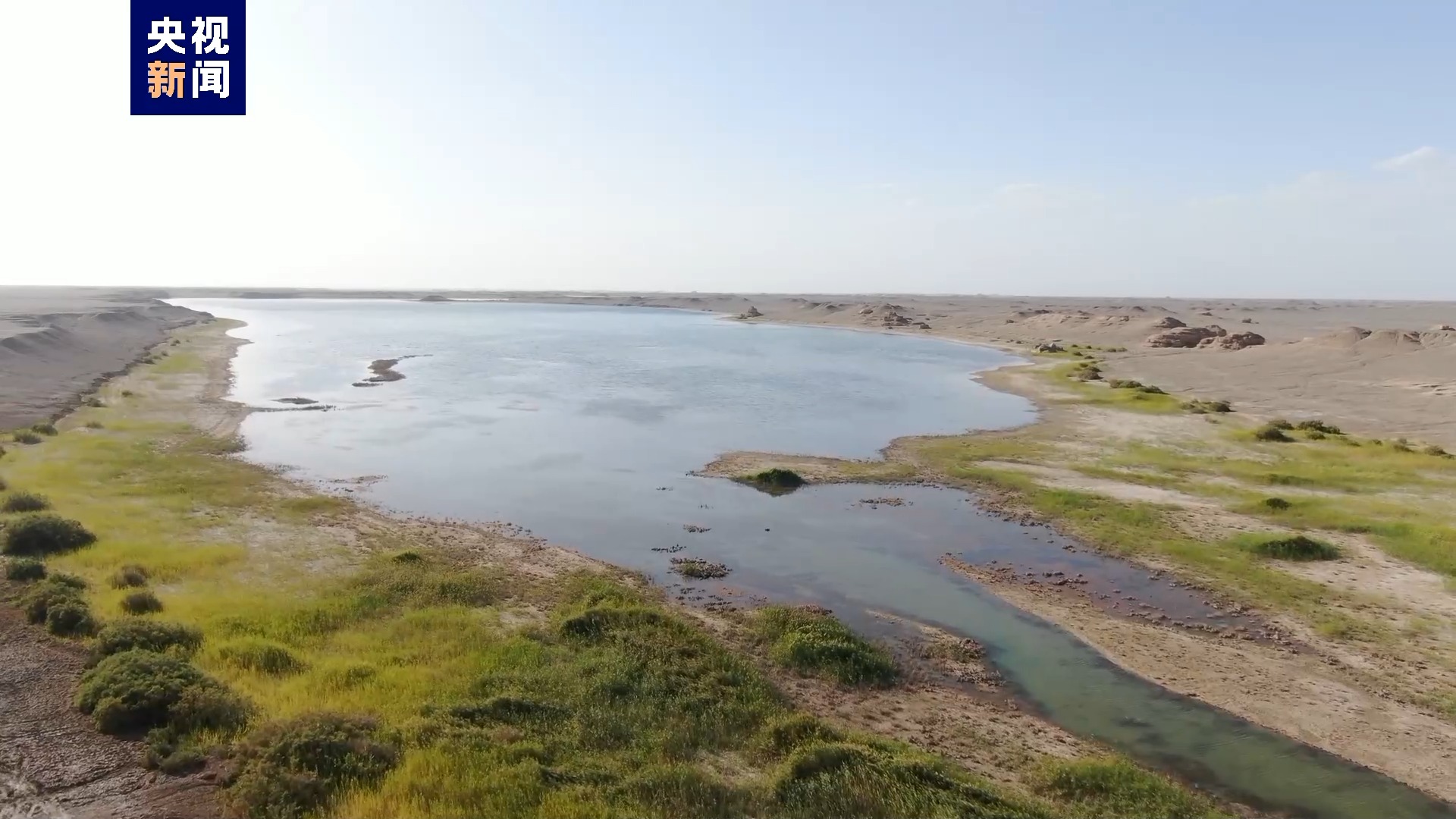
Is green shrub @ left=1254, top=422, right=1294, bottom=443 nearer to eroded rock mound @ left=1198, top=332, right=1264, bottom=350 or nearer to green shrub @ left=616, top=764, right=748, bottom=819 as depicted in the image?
green shrub @ left=616, top=764, right=748, bottom=819

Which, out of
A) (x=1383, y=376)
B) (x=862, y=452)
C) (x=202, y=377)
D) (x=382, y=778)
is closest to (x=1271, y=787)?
(x=382, y=778)

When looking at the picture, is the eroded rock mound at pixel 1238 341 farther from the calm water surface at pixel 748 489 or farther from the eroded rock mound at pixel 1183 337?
the calm water surface at pixel 748 489

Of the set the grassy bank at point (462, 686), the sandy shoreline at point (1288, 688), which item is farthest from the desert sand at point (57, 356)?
the sandy shoreline at point (1288, 688)

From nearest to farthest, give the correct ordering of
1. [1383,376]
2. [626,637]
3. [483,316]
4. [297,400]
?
1. [626,637]
2. [297,400]
3. [1383,376]
4. [483,316]

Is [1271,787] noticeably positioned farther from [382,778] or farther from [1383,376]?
[1383,376]

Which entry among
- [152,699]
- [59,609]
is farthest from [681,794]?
[59,609]

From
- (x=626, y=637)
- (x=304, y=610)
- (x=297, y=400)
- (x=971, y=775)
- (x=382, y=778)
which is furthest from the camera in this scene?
(x=297, y=400)
